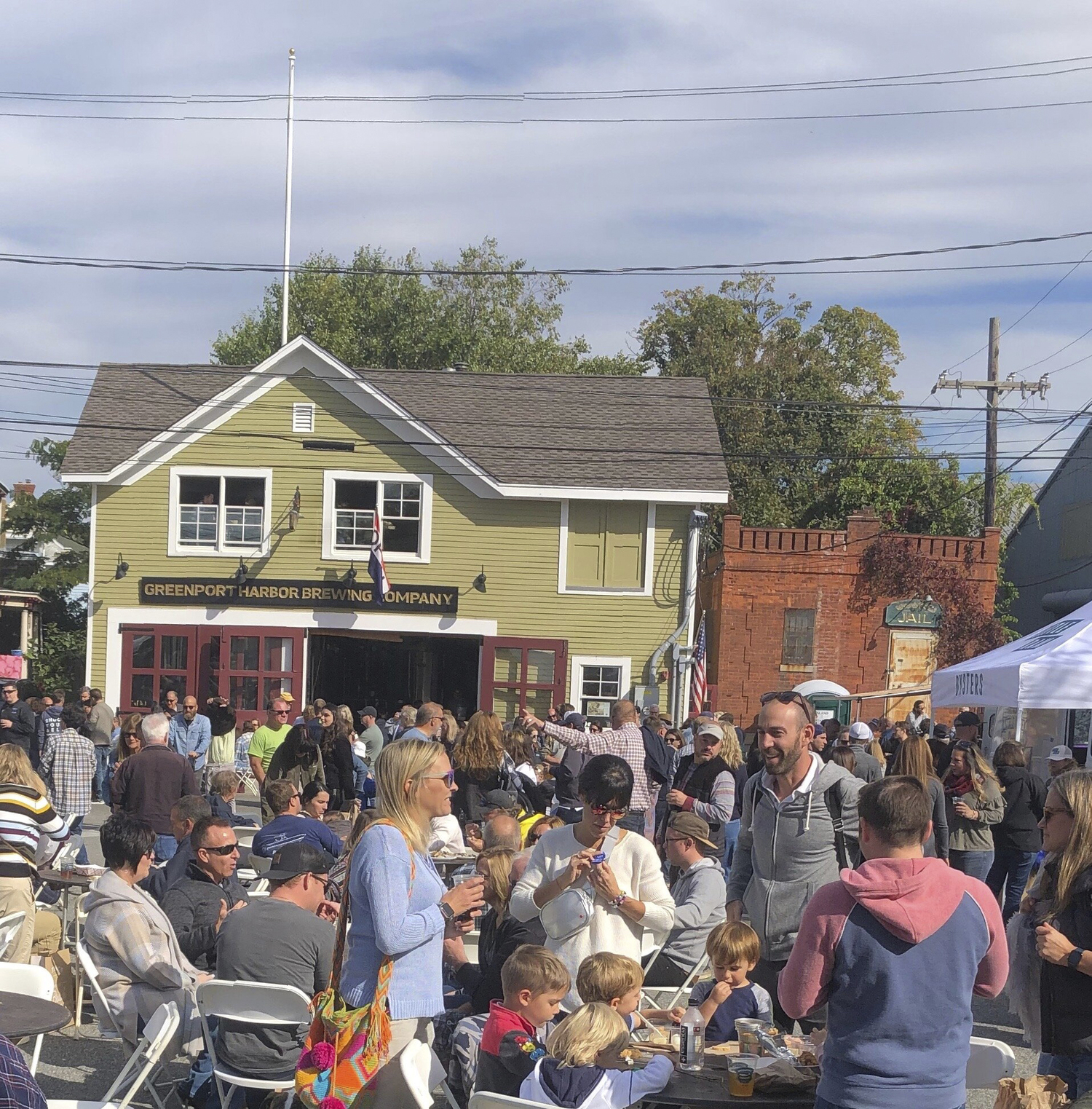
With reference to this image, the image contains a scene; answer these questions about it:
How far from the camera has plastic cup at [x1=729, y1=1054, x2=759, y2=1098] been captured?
13.8 ft

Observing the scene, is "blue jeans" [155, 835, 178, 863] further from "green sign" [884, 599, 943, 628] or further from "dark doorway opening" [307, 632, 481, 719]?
"green sign" [884, 599, 943, 628]

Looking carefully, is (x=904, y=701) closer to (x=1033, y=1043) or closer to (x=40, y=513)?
(x=1033, y=1043)

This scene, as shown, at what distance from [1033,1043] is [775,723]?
149cm

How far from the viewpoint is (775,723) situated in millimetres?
5277

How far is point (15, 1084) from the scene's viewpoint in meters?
2.39

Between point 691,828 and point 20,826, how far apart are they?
376cm

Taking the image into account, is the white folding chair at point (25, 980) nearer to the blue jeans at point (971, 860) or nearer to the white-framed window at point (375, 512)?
the blue jeans at point (971, 860)

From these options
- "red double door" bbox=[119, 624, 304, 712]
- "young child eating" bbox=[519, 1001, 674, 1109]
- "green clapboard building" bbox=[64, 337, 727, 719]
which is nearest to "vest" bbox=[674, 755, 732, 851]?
"young child eating" bbox=[519, 1001, 674, 1109]

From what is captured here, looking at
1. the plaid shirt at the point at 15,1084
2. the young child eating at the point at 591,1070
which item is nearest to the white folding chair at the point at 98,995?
the young child eating at the point at 591,1070

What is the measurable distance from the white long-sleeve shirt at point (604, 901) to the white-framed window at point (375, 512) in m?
20.0

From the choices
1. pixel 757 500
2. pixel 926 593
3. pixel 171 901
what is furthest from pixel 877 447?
pixel 171 901

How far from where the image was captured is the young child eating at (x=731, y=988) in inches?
203

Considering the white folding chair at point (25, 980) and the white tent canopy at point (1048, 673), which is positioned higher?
the white tent canopy at point (1048, 673)

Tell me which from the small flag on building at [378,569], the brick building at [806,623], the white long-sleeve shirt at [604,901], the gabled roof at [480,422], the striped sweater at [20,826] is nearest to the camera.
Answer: the white long-sleeve shirt at [604,901]
